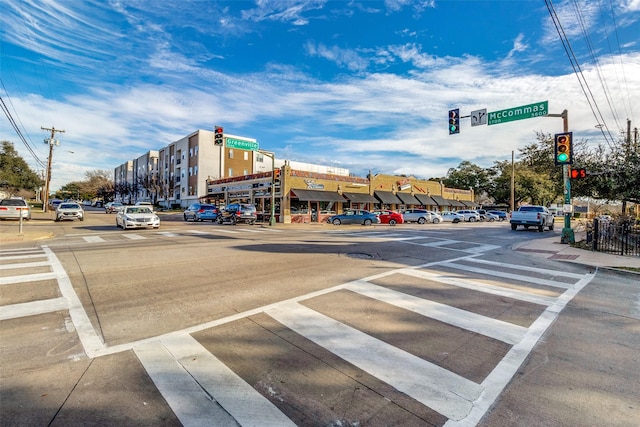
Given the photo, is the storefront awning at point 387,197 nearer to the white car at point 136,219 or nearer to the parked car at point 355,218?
the parked car at point 355,218

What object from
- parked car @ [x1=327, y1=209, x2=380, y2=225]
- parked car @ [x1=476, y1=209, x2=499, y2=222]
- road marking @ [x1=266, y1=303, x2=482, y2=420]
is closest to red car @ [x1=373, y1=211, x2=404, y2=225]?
parked car @ [x1=327, y1=209, x2=380, y2=225]

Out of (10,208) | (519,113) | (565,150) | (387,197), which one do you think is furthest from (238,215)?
(565,150)

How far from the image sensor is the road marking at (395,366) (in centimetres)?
309

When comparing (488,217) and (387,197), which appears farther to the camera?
(488,217)

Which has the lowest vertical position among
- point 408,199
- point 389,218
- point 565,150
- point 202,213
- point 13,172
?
point 389,218

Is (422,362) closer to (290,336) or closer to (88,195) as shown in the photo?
(290,336)

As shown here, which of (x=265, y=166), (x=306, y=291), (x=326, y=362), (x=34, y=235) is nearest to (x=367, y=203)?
(x=265, y=166)

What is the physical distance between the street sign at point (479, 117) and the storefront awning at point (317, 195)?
1957 centimetres

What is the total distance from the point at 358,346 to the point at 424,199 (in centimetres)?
5118

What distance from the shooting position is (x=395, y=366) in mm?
3686

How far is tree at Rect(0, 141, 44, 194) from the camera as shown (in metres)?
58.1

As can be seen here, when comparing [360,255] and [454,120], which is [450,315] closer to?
[360,255]

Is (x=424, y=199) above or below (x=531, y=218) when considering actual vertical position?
above

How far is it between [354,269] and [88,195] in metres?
140
